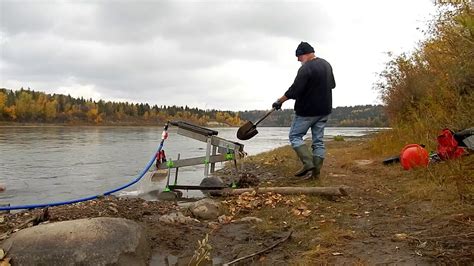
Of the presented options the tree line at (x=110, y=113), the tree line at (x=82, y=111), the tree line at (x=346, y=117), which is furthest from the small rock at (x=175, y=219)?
the tree line at (x=346, y=117)

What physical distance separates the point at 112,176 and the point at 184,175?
236 cm

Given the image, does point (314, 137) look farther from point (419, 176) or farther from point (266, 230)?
point (266, 230)

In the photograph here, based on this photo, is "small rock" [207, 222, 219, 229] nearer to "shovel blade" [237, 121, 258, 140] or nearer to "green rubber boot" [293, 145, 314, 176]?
"green rubber boot" [293, 145, 314, 176]

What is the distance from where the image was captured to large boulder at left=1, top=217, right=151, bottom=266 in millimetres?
3553

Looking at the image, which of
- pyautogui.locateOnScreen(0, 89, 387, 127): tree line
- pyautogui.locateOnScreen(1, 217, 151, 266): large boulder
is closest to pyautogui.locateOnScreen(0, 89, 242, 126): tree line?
pyautogui.locateOnScreen(0, 89, 387, 127): tree line

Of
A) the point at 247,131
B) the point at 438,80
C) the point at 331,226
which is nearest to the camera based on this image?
the point at 331,226

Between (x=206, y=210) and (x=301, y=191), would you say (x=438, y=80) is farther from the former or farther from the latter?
(x=206, y=210)

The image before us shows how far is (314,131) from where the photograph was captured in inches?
288

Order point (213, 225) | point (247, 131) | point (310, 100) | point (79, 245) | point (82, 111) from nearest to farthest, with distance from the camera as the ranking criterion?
point (79, 245), point (213, 225), point (310, 100), point (247, 131), point (82, 111)

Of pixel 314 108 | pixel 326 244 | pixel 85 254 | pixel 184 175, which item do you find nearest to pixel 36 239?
pixel 85 254

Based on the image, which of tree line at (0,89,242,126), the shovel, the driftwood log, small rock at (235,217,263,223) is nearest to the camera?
small rock at (235,217,263,223)

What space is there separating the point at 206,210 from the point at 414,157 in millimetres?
4525

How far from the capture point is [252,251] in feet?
12.8

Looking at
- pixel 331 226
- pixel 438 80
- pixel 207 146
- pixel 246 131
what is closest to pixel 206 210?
pixel 331 226
